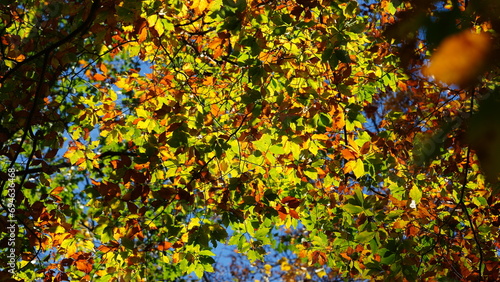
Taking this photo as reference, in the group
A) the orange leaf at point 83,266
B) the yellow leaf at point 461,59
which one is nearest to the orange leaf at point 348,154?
the orange leaf at point 83,266

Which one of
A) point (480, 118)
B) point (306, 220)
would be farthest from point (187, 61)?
point (480, 118)

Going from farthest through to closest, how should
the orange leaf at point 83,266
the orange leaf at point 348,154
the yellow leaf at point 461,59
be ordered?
1. the orange leaf at point 83,266
2. the orange leaf at point 348,154
3. the yellow leaf at point 461,59

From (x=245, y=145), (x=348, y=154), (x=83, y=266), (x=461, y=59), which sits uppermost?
(x=245, y=145)

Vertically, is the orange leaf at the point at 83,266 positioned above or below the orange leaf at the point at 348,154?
above

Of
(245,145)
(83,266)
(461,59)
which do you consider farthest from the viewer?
(245,145)

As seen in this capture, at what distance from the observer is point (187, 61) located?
5832 millimetres

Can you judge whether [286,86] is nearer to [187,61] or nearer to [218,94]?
[218,94]

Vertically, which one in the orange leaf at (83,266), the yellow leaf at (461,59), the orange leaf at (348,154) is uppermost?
the orange leaf at (83,266)

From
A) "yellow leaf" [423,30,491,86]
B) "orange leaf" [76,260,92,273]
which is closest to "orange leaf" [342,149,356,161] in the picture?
"orange leaf" [76,260,92,273]

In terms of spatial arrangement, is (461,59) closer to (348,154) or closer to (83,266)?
(348,154)

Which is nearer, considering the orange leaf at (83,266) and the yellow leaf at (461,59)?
the yellow leaf at (461,59)

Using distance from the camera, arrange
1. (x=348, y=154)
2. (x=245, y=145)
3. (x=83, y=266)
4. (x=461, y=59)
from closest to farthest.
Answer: (x=461, y=59)
(x=348, y=154)
(x=83, y=266)
(x=245, y=145)

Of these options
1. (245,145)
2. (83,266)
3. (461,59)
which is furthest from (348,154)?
(461,59)

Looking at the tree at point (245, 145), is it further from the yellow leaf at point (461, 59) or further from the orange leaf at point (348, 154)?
the yellow leaf at point (461, 59)
